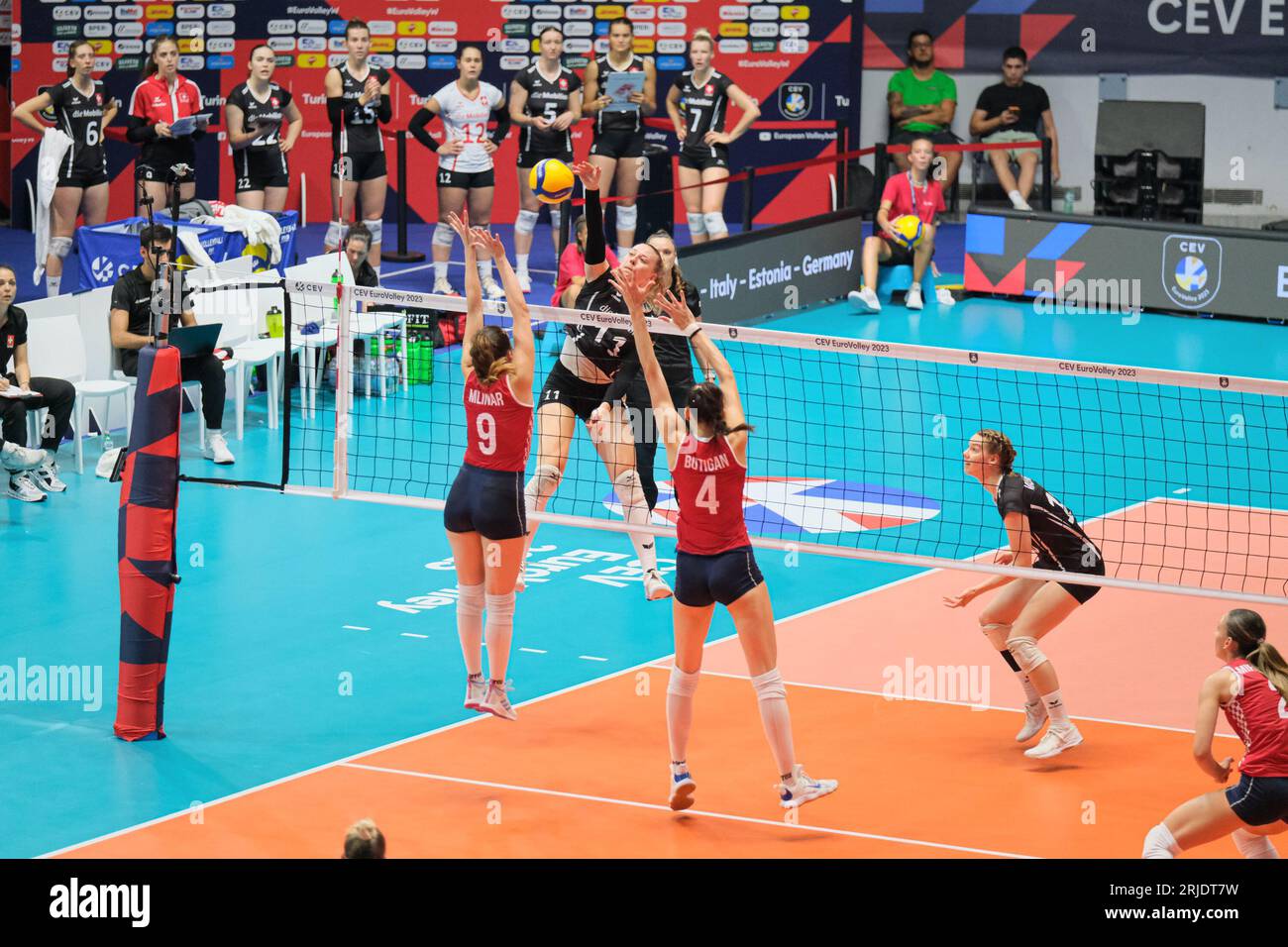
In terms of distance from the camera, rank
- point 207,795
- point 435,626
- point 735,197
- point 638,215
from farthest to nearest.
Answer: point 735,197 < point 638,215 < point 435,626 < point 207,795

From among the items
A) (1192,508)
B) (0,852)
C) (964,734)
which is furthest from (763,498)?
(0,852)

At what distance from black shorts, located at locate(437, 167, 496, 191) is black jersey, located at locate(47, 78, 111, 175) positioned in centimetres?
335

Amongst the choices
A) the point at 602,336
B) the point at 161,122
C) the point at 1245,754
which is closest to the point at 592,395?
the point at 602,336

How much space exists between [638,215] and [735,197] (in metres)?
3.96

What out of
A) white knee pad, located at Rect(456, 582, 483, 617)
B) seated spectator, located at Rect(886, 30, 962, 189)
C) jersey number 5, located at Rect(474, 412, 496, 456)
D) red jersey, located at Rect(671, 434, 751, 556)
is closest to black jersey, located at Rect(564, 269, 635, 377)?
jersey number 5, located at Rect(474, 412, 496, 456)

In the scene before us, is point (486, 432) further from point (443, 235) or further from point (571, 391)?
point (443, 235)

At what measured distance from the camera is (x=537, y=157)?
64.4 feet

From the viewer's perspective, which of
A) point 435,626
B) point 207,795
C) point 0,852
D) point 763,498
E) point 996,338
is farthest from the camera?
point 996,338

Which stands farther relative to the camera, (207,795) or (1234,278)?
(1234,278)

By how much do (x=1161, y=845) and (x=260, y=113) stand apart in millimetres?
13748

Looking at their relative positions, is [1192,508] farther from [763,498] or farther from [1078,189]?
[1078,189]

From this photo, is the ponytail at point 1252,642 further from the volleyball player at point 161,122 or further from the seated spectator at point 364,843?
the volleyball player at point 161,122

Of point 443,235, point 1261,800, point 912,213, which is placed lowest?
point 1261,800

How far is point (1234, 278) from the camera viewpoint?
19281 mm
